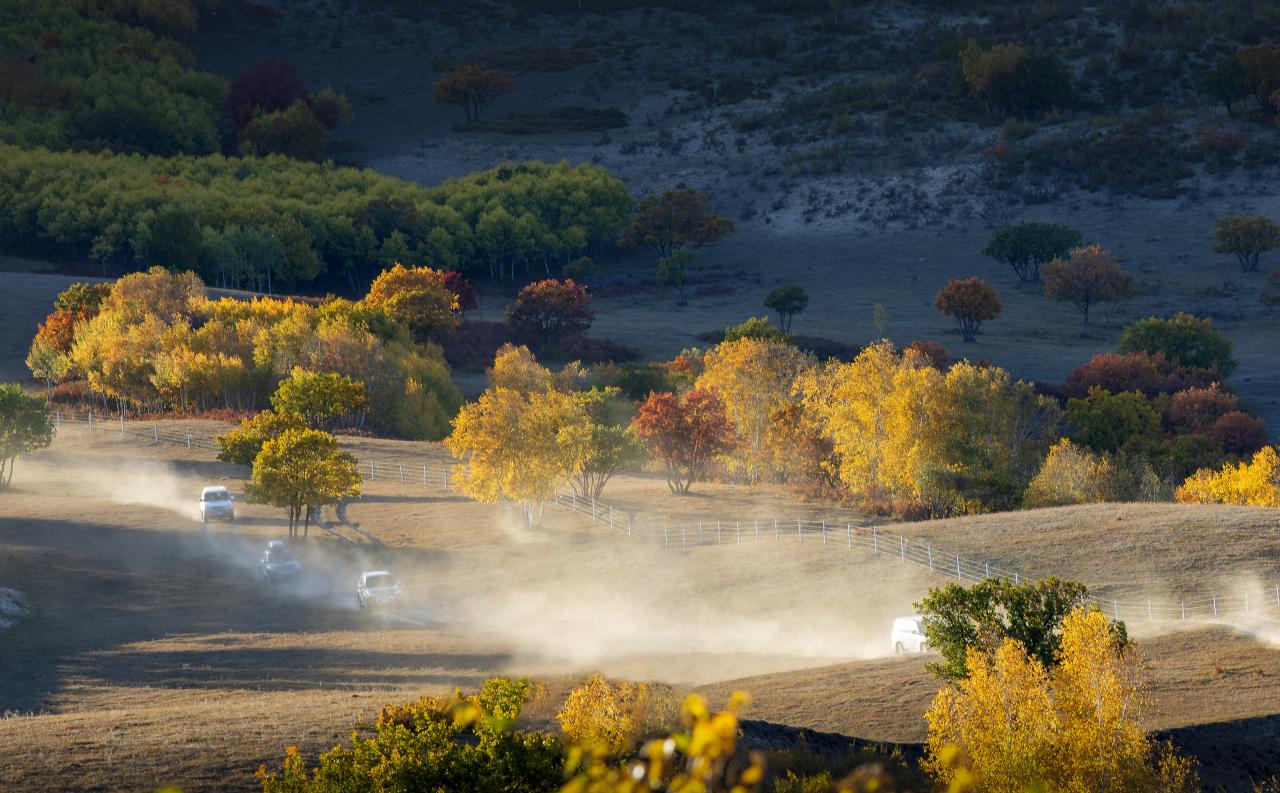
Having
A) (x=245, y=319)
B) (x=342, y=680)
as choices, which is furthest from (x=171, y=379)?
(x=342, y=680)

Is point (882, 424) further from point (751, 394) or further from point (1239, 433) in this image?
point (1239, 433)

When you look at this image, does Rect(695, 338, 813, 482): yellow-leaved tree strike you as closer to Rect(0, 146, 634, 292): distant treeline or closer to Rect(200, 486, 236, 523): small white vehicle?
Rect(200, 486, 236, 523): small white vehicle

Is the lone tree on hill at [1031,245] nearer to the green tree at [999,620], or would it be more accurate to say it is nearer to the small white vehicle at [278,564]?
the small white vehicle at [278,564]

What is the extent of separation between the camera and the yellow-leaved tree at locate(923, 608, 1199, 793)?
957 inches

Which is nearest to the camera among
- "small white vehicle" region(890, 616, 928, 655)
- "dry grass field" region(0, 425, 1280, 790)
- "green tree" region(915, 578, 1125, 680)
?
"dry grass field" region(0, 425, 1280, 790)

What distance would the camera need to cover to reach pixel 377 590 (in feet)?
160

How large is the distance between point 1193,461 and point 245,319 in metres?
61.8

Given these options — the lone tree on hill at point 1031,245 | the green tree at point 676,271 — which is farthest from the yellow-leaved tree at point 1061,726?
the lone tree on hill at point 1031,245

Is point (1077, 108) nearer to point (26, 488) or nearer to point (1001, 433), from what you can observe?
point (1001, 433)

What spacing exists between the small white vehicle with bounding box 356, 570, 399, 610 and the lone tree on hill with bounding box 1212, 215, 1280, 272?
108 m

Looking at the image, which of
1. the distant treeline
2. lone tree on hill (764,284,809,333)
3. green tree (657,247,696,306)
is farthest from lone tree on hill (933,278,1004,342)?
the distant treeline

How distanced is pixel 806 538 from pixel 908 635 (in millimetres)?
14656

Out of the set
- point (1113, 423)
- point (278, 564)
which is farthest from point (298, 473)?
point (1113, 423)

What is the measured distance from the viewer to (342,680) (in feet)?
126
